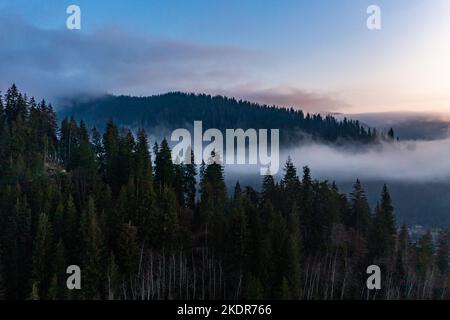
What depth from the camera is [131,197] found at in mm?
52688

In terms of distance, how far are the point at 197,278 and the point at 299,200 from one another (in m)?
18.1

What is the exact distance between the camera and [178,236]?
52.2 metres

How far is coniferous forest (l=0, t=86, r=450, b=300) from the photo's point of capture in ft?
155

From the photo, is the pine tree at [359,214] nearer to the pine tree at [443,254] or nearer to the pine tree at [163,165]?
the pine tree at [443,254]

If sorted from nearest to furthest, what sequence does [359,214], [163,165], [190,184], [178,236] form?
[178,236], [163,165], [359,214], [190,184]

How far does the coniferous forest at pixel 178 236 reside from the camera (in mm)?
47281

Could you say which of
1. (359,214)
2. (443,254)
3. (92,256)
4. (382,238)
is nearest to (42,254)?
(92,256)

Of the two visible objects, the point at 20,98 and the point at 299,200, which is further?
the point at 20,98

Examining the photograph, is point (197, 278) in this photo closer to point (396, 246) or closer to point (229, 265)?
point (229, 265)

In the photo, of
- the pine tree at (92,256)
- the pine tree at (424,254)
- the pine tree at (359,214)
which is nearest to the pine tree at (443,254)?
the pine tree at (424,254)

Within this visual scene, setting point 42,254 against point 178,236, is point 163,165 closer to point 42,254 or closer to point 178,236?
point 178,236
